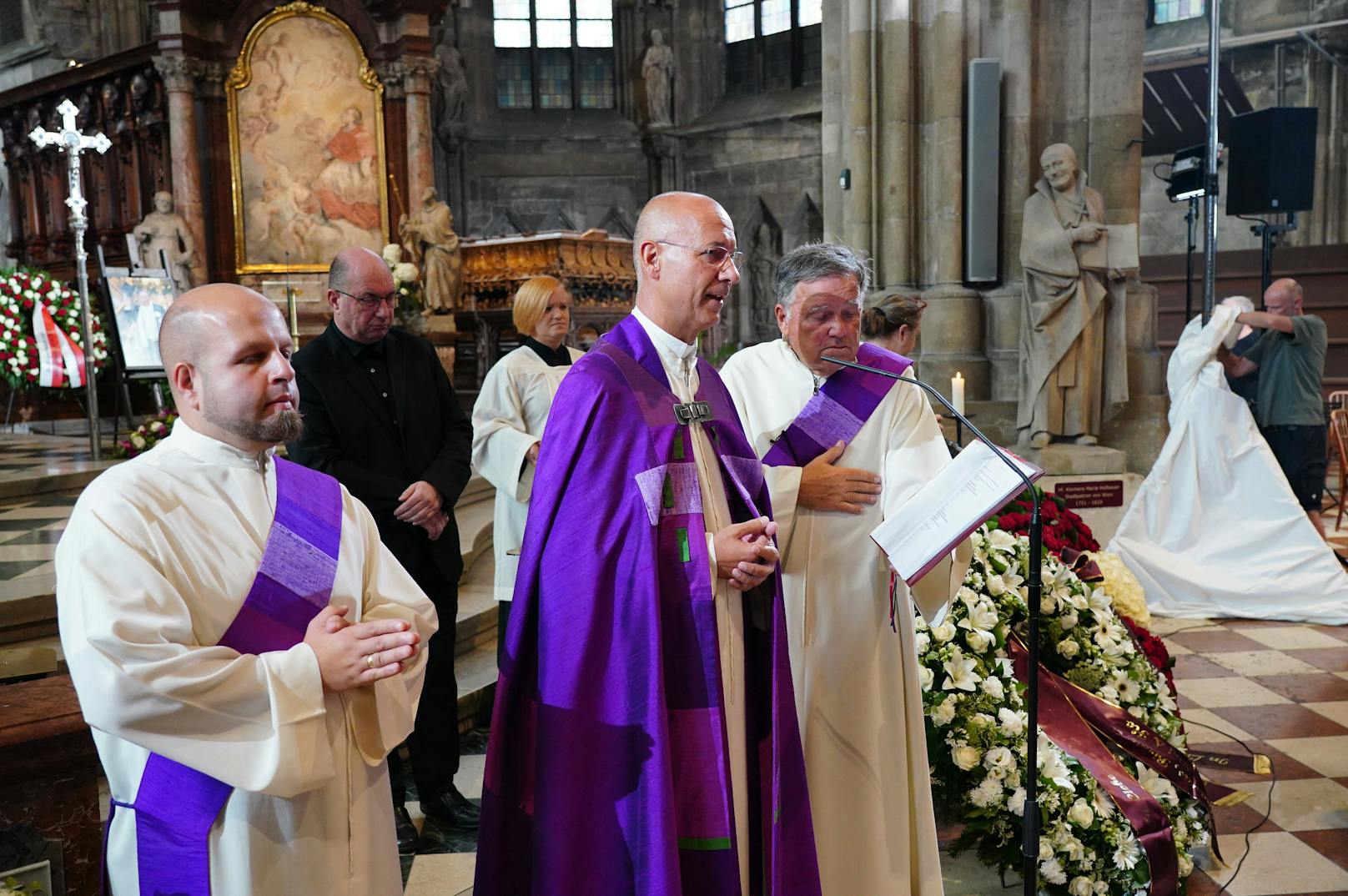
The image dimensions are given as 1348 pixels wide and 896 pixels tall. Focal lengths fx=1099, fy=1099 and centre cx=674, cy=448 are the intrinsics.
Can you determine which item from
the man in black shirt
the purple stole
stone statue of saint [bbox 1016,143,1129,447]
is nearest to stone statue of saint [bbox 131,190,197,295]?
stone statue of saint [bbox 1016,143,1129,447]

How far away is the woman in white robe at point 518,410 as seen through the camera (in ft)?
12.1

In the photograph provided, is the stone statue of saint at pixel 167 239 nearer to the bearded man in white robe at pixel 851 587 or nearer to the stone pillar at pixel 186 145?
Answer: the stone pillar at pixel 186 145

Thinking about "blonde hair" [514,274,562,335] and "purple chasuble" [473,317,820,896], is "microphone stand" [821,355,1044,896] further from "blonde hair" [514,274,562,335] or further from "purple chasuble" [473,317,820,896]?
"blonde hair" [514,274,562,335]

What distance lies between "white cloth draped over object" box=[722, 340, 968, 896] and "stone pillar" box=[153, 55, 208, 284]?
9.08m

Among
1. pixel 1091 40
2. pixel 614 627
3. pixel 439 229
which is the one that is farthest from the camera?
pixel 439 229

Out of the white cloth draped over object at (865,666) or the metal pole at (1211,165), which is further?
the metal pole at (1211,165)

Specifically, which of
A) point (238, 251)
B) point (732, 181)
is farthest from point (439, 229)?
point (732, 181)

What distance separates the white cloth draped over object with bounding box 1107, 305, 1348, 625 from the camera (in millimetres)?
6316

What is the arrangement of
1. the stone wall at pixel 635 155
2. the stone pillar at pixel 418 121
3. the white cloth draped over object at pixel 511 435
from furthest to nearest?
the stone wall at pixel 635 155, the stone pillar at pixel 418 121, the white cloth draped over object at pixel 511 435

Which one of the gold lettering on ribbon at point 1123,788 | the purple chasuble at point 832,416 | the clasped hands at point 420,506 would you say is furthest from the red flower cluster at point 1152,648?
the clasped hands at point 420,506

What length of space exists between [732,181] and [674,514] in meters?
16.1

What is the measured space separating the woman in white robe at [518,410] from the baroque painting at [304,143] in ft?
24.3

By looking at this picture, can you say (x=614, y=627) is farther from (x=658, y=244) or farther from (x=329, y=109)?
(x=329, y=109)

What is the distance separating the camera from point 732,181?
57.7 ft
